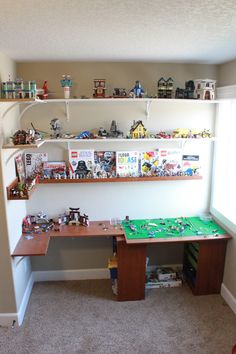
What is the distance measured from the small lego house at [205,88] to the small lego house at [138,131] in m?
0.66

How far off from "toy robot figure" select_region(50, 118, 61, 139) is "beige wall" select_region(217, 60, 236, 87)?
178cm

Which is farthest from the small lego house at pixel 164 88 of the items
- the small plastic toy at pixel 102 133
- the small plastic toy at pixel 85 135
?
the small plastic toy at pixel 85 135

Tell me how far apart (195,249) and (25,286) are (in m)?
1.86

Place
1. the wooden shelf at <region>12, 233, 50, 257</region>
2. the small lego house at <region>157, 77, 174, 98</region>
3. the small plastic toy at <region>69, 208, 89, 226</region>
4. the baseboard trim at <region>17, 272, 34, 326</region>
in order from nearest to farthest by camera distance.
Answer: the wooden shelf at <region>12, 233, 50, 257</region>
the baseboard trim at <region>17, 272, 34, 326</region>
the small lego house at <region>157, 77, 174, 98</region>
the small plastic toy at <region>69, 208, 89, 226</region>

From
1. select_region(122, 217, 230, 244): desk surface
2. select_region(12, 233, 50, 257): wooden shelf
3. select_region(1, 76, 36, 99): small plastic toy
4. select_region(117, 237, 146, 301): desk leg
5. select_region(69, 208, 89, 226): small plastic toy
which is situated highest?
select_region(1, 76, 36, 99): small plastic toy

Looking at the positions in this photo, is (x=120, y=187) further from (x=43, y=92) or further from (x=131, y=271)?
(x=43, y=92)

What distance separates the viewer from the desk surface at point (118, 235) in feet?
9.53

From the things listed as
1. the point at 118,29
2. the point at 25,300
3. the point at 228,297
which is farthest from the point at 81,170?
the point at 228,297

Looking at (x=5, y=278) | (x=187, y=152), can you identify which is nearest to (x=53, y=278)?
(x=5, y=278)

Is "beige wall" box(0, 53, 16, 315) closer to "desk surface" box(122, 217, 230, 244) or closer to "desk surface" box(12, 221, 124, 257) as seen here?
"desk surface" box(12, 221, 124, 257)

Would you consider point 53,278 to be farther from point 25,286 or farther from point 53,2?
point 53,2

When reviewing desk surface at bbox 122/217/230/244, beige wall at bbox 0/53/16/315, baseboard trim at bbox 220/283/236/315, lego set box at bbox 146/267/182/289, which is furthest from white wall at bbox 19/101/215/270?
baseboard trim at bbox 220/283/236/315

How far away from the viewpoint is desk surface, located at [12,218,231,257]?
114 inches

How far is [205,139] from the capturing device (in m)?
3.18
